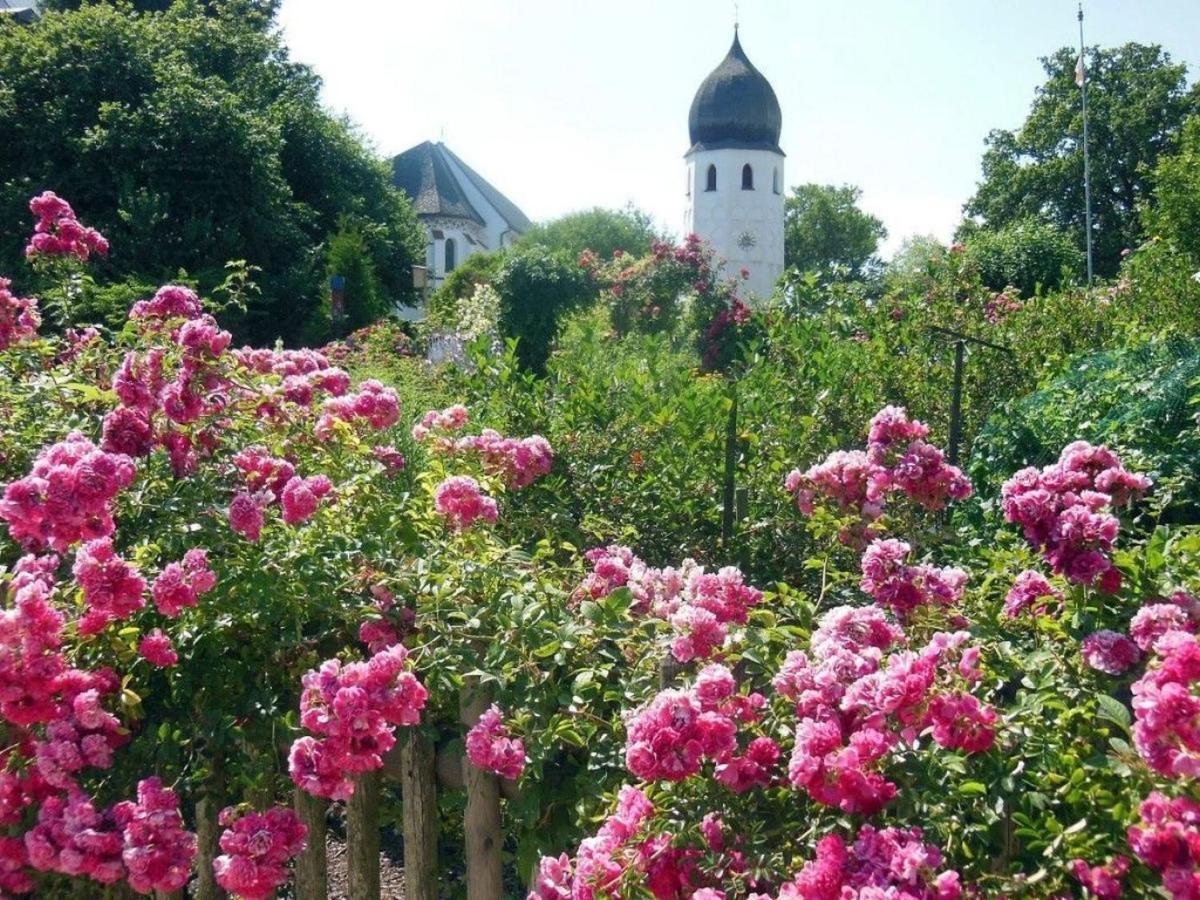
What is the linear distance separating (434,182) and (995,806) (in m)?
50.7

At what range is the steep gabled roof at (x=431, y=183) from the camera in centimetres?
4853

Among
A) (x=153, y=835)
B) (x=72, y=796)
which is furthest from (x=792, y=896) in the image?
(x=72, y=796)

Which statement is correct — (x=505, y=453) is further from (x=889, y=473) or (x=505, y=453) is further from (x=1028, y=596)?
(x=1028, y=596)

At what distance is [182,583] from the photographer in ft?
7.02

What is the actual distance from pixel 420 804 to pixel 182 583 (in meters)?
0.64

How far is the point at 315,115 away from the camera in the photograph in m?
24.6

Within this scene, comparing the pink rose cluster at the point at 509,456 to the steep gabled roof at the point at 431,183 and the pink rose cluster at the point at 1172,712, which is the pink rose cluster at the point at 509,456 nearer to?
the pink rose cluster at the point at 1172,712

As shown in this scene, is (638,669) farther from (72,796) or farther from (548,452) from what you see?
(548,452)


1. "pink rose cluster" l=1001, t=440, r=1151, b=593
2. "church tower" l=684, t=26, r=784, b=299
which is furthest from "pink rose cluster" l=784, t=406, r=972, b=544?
"church tower" l=684, t=26, r=784, b=299

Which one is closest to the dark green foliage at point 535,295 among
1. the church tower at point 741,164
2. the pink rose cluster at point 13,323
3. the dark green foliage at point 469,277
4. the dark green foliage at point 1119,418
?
the dark green foliage at point 469,277

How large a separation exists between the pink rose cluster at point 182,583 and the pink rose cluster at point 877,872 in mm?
1190

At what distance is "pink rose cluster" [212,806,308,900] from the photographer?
1.97m

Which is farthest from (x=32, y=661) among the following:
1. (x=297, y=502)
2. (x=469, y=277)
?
(x=469, y=277)

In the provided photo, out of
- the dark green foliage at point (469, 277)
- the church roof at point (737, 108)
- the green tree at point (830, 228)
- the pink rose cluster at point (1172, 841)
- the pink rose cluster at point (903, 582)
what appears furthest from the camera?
the green tree at point (830, 228)
